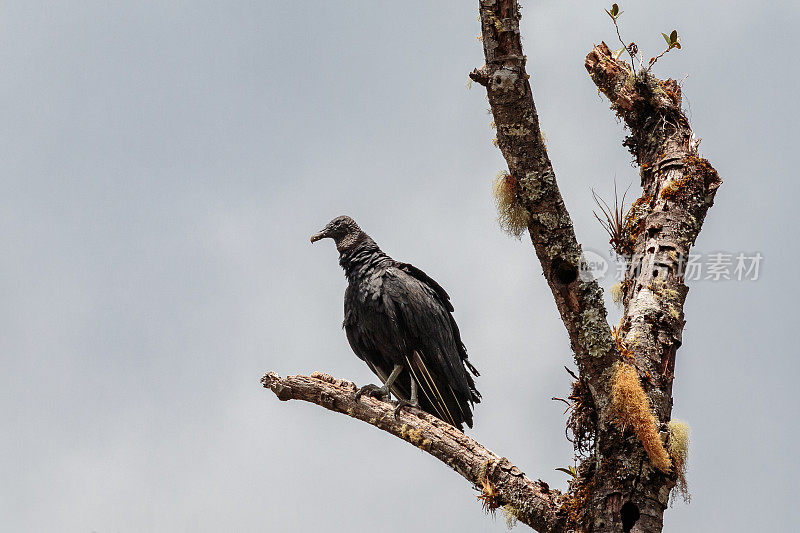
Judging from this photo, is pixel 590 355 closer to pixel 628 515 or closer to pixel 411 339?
pixel 628 515

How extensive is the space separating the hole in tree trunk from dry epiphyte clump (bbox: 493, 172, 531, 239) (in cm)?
165

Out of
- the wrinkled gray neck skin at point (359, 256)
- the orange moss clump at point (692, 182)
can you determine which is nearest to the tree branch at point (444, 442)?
the wrinkled gray neck skin at point (359, 256)

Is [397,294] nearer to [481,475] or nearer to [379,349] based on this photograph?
[379,349]

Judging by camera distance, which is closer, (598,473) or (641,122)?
(598,473)

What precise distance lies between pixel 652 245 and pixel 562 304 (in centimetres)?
118

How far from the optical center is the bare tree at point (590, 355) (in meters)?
4.52

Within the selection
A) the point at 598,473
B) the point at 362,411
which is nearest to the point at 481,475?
the point at 598,473

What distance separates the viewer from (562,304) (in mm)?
4824

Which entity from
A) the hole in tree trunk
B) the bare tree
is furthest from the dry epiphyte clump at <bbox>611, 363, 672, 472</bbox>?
the hole in tree trunk

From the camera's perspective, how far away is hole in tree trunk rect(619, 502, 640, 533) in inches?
183

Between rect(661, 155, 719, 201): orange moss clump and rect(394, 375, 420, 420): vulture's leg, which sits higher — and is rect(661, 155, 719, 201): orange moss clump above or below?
above

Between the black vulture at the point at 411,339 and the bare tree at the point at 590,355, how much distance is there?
618 mm

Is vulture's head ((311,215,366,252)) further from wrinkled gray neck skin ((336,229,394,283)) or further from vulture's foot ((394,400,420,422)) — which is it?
vulture's foot ((394,400,420,422))

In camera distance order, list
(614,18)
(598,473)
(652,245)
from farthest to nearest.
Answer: (614,18) → (652,245) → (598,473)
